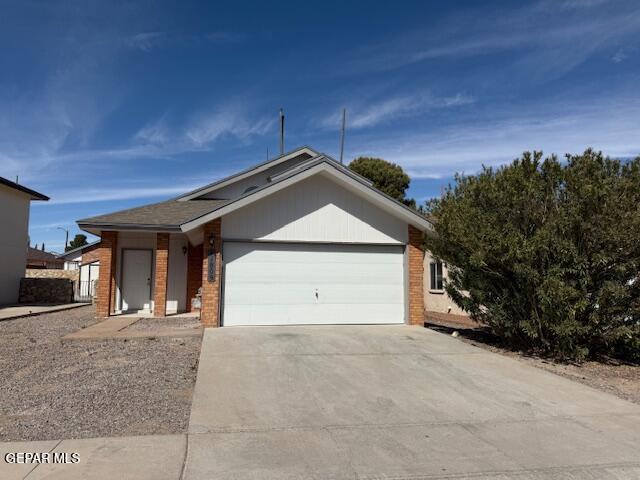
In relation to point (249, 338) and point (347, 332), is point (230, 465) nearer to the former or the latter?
point (249, 338)

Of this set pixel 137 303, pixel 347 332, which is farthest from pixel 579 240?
pixel 137 303

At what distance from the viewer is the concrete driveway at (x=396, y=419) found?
4.38 metres

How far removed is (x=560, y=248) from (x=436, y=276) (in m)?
11.6

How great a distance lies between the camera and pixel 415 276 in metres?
13.0

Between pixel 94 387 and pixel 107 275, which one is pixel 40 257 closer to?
pixel 107 275

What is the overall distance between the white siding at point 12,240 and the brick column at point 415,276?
18101 mm

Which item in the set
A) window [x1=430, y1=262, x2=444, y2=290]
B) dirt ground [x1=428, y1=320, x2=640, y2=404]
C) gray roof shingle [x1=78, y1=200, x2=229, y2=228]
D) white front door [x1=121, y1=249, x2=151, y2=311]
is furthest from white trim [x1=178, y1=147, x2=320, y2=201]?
dirt ground [x1=428, y1=320, x2=640, y2=404]

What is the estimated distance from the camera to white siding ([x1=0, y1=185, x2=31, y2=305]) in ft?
70.9

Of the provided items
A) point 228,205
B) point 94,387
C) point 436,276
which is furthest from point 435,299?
point 94,387

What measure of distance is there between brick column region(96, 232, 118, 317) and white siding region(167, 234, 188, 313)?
1.64 meters

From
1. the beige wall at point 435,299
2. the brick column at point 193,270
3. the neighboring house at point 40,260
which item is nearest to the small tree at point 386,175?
the beige wall at point 435,299

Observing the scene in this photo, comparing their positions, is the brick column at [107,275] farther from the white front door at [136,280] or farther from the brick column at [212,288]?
the brick column at [212,288]

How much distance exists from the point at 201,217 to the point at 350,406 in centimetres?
672

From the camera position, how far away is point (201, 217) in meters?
11.5
